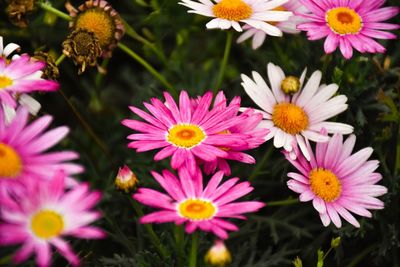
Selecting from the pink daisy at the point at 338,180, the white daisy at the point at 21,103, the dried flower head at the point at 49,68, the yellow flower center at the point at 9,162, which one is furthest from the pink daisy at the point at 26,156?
the pink daisy at the point at 338,180

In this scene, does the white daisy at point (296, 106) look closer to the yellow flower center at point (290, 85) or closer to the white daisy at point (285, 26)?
the yellow flower center at point (290, 85)

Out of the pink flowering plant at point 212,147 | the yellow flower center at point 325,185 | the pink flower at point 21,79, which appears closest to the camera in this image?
the pink flowering plant at point 212,147

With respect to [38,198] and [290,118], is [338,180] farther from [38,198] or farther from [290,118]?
[38,198]

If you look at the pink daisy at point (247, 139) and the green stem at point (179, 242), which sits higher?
the pink daisy at point (247, 139)

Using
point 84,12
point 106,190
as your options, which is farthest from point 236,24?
point 106,190

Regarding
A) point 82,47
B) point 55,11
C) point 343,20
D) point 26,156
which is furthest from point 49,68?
point 343,20

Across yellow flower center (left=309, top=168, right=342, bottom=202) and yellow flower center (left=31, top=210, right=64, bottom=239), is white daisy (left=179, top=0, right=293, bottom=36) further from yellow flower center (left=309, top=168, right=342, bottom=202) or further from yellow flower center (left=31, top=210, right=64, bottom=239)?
yellow flower center (left=31, top=210, right=64, bottom=239)

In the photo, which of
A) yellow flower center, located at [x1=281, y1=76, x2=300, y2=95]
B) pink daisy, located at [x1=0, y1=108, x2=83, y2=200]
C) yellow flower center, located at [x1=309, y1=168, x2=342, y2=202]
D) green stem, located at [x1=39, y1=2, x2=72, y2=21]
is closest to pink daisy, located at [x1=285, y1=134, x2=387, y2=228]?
yellow flower center, located at [x1=309, y1=168, x2=342, y2=202]
